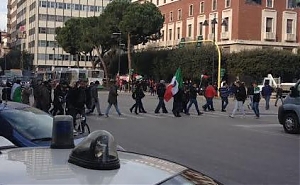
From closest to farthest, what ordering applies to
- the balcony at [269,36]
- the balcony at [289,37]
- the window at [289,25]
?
1. the balcony at [269,36]
2. the balcony at [289,37]
3. the window at [289,25]

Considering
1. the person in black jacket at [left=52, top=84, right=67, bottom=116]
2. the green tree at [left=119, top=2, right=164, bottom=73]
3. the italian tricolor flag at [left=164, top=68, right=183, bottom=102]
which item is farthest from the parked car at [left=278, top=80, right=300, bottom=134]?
the green tree at [left=119, top=2, right=164, bottom=73]

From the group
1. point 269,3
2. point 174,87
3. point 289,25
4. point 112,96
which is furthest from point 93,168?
point 289,25

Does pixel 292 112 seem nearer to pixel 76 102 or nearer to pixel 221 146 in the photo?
pixel 221 146

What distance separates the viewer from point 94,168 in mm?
2332

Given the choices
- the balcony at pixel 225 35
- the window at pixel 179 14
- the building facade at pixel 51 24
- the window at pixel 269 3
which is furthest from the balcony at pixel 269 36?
the building facade at pixel 51 24

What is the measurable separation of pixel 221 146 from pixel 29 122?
6.47 metres

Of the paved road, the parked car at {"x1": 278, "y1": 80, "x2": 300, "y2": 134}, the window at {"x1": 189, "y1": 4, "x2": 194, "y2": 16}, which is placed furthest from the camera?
the window at {"x1": 189, "y1": 4, "x2": 194, "y2": 16}

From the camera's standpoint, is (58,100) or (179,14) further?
(179,14)

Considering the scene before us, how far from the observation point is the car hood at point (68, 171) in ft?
7.10

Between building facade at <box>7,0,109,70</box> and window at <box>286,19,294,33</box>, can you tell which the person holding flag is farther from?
building facade at <box>7,0,109,70</box>

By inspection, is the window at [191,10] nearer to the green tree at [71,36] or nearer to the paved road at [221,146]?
the green tree at [71,36]

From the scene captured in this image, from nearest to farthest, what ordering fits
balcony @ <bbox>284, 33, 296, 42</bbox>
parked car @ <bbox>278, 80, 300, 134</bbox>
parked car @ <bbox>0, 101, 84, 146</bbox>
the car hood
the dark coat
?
the car hood → parked car @ <bbox>0, 101, 84, 146</bbox> → parked car @ <bbox>278, 80, 300, 134</bbox> → the dark coat → balcony @ <bbox>284, 33, 296, 42</bbox>

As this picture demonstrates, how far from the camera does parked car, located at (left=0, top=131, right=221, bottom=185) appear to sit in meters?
2.18

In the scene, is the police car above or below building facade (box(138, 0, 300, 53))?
below
